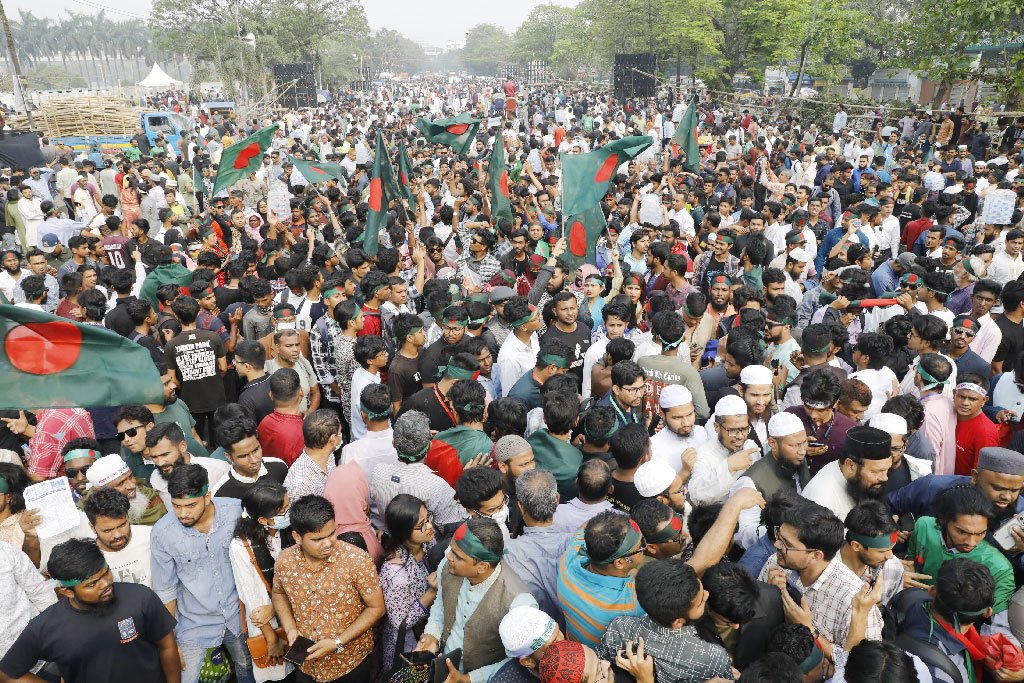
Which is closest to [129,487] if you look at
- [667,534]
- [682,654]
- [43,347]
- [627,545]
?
[43,347]

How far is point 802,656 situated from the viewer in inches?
99.5

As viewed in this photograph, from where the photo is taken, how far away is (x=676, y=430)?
3914 mm

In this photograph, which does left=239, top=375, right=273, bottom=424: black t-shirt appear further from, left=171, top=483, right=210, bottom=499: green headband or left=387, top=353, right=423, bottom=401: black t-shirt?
left=171, top=483, right=210, bottom=499: green headband

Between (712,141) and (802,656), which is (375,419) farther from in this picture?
(712,141)

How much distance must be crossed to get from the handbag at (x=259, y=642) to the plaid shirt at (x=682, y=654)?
1.61 m

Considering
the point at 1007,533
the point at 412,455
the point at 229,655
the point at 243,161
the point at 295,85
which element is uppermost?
the point at 295,85

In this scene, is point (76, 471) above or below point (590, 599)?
below

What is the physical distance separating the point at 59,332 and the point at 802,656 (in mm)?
3416

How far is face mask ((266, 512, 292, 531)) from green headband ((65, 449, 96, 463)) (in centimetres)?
141

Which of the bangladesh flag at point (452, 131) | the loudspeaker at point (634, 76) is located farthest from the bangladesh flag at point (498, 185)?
the loudspeaker at point (634, 76)

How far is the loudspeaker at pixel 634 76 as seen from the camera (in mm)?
30125

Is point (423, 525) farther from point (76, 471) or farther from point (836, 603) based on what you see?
point (76, 471)

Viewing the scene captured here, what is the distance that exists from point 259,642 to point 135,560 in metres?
0.67

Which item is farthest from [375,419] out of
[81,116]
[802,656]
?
[81,116]
